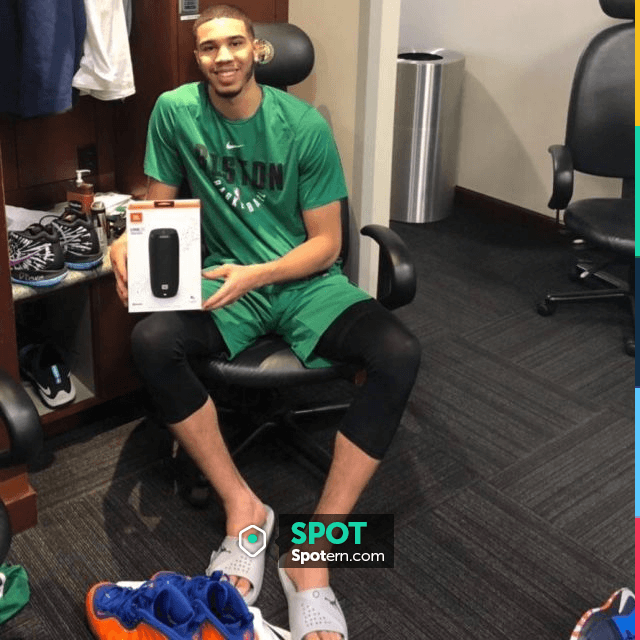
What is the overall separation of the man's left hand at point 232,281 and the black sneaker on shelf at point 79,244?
0.37 meters

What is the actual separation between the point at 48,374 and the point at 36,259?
37 centimetres

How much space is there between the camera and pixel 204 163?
83.4 inches

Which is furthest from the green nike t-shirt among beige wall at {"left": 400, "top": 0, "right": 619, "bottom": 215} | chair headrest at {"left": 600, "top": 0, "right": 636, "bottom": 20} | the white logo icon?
beige wall at {"left": 400, "top": 0, "right": 619, "bottom": 215}

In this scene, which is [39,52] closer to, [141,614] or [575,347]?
[141,614]

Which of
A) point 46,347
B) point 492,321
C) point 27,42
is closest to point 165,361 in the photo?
point 46,347

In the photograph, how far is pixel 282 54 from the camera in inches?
86.0

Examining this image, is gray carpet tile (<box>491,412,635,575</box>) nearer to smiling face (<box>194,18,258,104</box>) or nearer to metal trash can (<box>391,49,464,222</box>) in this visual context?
smiling face (<box>194,18,258,104</box>)

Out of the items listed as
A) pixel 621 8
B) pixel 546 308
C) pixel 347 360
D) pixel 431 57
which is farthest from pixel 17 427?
pixel 431 57

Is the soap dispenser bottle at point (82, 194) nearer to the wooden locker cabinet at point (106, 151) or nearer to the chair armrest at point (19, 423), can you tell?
the wooden locker cabinet at point (106, 151)

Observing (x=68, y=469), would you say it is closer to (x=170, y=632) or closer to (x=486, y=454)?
(x=170, y=632)

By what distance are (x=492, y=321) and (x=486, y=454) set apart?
0.81m

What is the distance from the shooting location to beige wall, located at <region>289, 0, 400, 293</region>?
7.39ft

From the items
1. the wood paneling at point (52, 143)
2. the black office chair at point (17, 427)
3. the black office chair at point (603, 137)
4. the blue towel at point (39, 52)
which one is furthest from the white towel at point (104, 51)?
the black office chair at point (603, 137)

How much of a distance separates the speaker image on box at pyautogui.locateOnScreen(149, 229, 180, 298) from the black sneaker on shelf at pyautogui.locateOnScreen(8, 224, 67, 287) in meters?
0.35
